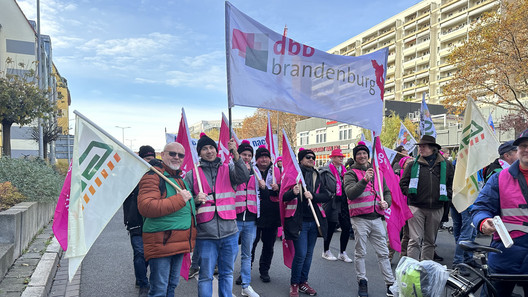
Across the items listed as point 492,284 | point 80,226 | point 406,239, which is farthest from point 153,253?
point 406,239

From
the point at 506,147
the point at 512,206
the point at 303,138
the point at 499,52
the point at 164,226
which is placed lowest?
the point at 164,226

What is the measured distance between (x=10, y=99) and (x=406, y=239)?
1320cm

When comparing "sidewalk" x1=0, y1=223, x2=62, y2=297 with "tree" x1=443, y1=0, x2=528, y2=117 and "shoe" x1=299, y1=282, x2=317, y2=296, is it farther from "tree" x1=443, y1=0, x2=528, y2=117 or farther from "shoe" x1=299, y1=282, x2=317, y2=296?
"tree" x1=443, y1=0, x2=528, y2=117

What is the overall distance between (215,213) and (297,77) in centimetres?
218

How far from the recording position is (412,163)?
5.37m

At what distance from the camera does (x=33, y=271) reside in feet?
17.1

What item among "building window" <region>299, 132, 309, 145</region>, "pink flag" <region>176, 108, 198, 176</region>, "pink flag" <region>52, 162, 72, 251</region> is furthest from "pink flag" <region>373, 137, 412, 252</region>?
"building window" <region>299, 132, 309, 145</region>

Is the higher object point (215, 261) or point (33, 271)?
point (215, 261)

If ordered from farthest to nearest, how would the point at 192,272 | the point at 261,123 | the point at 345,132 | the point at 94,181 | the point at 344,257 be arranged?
the point at 261,123 < the point at 345,132 < the point at 344,257 < the point at 192,272 < the point at 94,181

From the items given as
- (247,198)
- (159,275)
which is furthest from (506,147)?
(159,275)

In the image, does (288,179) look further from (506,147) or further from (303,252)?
(506,147)

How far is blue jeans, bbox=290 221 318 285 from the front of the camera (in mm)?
4773

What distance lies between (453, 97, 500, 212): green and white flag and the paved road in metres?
1.60

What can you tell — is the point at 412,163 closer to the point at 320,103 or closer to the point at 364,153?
the point at 364,153
